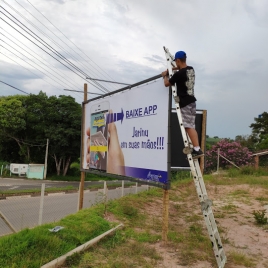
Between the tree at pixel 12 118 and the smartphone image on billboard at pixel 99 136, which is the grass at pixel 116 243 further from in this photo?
the tree at pixel 12 118

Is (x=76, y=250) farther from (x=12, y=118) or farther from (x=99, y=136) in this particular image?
(x=12, y=118)

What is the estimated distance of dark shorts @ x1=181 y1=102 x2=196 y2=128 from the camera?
4355 millimetres

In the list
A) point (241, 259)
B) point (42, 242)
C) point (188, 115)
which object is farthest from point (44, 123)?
point (241, 259)

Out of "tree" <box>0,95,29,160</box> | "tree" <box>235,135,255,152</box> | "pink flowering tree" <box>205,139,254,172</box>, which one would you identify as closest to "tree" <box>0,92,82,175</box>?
"tree" <box>0,95,29,160</box>

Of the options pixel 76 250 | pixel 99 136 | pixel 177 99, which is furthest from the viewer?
pixel 99 136

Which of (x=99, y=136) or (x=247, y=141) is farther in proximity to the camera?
(x=247, y=141)

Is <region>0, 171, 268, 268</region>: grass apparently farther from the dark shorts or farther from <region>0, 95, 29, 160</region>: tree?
<region>0, 95, 29, 160</region>: tree

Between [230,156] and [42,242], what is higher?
[230,156]

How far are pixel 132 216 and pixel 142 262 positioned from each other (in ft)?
7.79

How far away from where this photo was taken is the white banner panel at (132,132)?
5121 millimetres

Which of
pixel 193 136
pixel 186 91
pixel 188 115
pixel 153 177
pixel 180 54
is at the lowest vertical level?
pixel 153 177

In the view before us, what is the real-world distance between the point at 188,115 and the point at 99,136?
330 cm

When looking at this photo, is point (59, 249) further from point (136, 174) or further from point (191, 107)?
point (191, 107)

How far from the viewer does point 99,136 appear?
729cm
